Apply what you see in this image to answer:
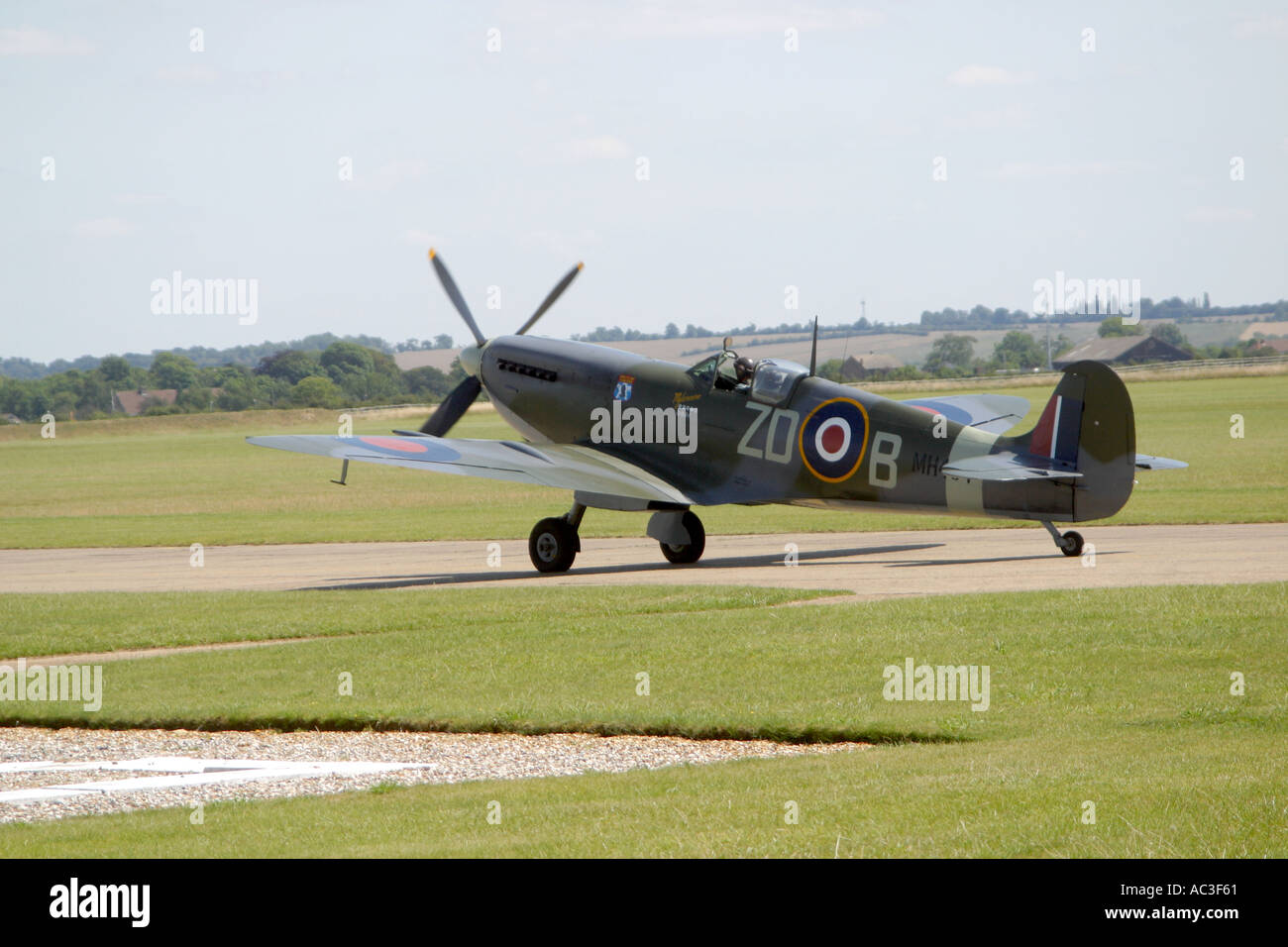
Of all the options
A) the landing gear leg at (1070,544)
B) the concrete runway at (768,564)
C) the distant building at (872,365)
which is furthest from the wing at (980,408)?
the distant building at (872,365)

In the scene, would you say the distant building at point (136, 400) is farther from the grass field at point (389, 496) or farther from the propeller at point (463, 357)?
the propeller at point (463, 357)

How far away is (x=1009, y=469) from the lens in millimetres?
20203

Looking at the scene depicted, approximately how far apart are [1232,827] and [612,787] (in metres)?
4.02

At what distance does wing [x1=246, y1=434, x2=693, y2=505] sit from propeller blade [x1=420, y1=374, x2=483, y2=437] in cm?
337

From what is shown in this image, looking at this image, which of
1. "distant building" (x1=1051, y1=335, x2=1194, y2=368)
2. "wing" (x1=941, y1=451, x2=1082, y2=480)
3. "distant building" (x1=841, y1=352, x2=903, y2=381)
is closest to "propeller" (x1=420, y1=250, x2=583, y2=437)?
"wing" (x1=941, y1=451, x2=1082, y2=480)

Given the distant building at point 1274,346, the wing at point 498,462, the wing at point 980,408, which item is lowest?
the wing at point 498,462

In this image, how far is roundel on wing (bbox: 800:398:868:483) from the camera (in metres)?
21.8

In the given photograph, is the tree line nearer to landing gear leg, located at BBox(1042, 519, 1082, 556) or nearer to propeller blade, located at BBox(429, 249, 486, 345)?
propeller blade, located at BBox(429, 249, 486, 345)

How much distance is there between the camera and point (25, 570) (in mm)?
28297

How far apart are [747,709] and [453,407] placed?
17.3 meters

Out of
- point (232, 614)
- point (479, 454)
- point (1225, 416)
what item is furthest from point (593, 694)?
point (1225, 416)

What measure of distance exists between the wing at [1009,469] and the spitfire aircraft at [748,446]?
0.03 metres

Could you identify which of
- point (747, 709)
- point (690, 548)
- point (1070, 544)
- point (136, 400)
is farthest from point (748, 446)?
point (136, 400)

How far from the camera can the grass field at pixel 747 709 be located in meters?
7.95
